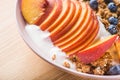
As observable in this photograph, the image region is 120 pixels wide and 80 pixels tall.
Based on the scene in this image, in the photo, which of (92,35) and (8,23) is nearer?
(92,35)

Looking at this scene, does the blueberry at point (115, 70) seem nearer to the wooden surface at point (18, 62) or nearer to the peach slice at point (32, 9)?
the wooden surface at point (18, 62)

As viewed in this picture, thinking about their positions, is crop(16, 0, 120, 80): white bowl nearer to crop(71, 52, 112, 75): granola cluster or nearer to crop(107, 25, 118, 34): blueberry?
crop(71, 52, 112, 75): granola cluster

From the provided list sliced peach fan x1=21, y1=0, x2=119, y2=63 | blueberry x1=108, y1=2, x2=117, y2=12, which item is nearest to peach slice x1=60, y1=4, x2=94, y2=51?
sliced peach fan x1=21, y1=0, x2=119, y2=63

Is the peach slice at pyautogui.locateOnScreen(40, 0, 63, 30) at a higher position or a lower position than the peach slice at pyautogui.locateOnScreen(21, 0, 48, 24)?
lower

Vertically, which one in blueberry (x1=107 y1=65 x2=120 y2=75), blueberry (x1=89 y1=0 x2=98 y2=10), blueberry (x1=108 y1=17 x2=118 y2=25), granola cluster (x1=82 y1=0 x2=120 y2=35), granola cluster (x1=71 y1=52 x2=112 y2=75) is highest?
blueberry (x1=89 y1=0 x2=98 y2=10)

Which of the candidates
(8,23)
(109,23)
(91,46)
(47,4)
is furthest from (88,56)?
(8,23)

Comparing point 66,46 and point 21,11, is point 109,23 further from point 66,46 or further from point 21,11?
point 21,11

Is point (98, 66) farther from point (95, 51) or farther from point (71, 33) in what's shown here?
point (71, 33)
